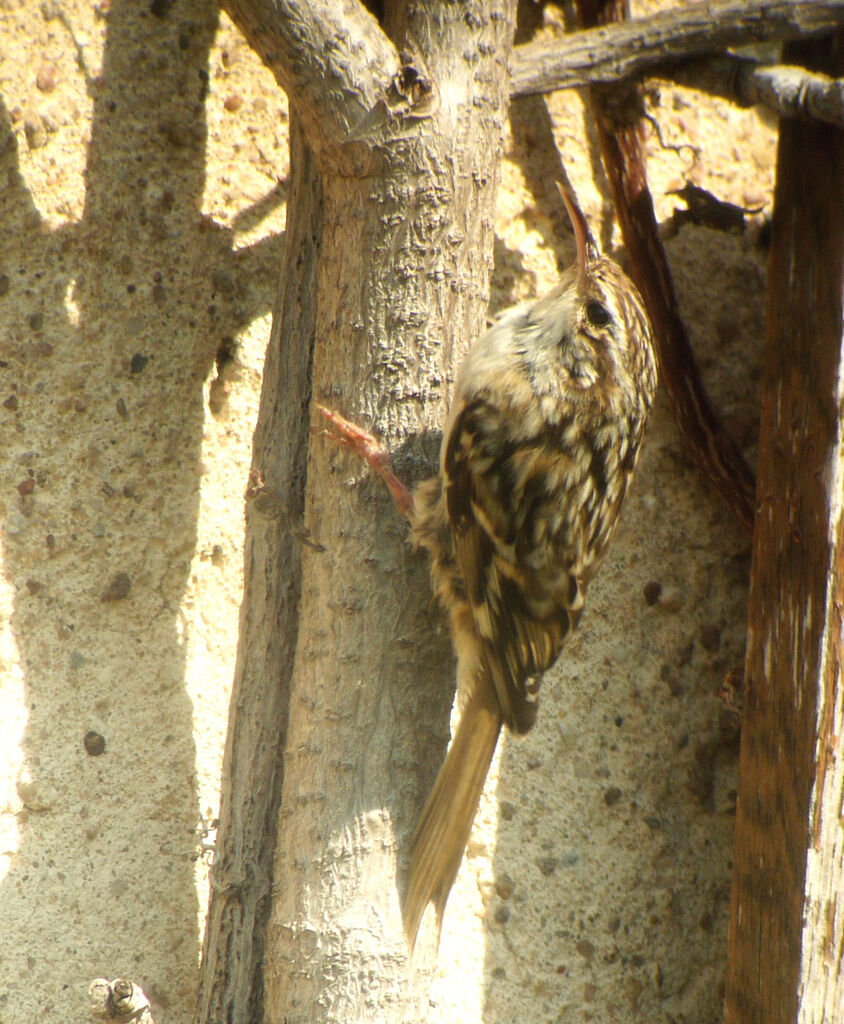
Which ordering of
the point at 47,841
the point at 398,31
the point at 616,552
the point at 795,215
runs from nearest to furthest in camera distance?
1. the point at 398,31
2. the point at 47,841
3. the point at 795,215
4. the point at 616,552

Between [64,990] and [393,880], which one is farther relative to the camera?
[64,990]

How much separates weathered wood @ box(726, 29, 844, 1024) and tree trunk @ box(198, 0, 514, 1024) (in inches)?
26.3

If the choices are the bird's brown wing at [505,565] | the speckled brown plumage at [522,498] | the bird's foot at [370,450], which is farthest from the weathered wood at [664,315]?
the bird's foot at [370,450]

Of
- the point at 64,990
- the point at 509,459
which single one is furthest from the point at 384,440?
the point at 64,990

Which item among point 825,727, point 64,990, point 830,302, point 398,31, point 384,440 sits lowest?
point 64,990

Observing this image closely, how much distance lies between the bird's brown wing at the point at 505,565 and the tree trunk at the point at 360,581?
0.08 meters

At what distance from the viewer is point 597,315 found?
74.4 inches

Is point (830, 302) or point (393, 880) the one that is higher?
point (830, 302)

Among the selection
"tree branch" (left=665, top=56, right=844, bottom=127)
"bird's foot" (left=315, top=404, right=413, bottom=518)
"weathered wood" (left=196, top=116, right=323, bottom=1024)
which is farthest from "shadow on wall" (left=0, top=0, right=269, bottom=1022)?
"tree branch" (left=665, top=56, right=844, bottom=127)

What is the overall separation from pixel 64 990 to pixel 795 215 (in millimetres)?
1951

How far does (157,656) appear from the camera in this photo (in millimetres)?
1948

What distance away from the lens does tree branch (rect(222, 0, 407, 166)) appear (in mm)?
1543

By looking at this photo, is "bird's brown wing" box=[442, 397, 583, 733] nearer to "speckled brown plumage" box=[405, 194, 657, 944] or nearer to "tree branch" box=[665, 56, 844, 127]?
"speckled brown plumage" box=[405, 194, 657, 944]

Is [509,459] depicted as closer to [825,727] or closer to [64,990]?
[825,727]
